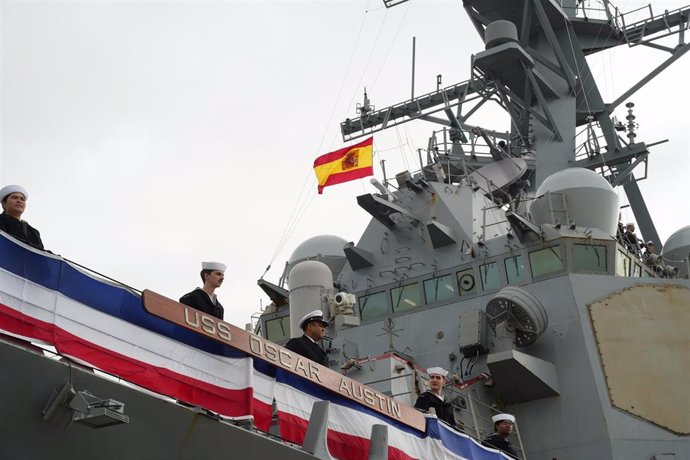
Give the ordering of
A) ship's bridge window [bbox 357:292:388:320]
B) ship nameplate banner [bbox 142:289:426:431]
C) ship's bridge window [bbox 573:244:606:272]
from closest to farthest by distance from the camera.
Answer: ship nameplate banner [bbox 142:289:426:431] → ship's bridge window [bbox 573:244:606:272] → ship's bridge window [bbox 357:292:388:320]

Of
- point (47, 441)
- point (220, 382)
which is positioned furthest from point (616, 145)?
point (47, 441)

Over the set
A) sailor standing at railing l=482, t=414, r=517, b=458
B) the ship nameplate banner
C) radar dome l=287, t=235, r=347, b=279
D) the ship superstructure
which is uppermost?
radar dome l=287, t=235, r=347, b=279

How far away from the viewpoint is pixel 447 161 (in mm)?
17281

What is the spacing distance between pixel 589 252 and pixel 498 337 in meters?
1.77

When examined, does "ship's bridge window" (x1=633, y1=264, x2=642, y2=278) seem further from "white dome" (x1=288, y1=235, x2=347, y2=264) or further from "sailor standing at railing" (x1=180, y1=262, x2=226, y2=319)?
"sailor standing at railing" (x1=180, y1=262, x2=226, y2=319)

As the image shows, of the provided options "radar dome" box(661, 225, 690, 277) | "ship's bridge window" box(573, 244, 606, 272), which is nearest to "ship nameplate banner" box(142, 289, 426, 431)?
"ship's bridge window" box(573, 244, 606, 272)

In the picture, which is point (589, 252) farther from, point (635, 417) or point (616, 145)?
point (616, 145)

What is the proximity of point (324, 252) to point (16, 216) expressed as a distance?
10847 millimetres

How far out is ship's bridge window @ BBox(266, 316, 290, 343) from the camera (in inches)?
608

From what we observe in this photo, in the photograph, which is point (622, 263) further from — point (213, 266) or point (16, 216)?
point (16, 216)

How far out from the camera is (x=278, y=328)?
15.6 metres

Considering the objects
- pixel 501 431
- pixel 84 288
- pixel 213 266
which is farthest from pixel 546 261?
pixel 84 288

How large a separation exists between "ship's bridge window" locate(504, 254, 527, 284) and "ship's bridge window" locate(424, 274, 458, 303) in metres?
0.74

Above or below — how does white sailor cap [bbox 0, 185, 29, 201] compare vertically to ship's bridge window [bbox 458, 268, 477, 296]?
below
